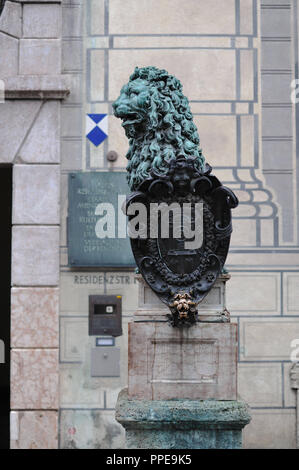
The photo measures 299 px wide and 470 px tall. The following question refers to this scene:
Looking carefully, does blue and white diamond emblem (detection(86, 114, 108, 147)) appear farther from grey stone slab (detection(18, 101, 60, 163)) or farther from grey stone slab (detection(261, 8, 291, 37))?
grey stone slab (detection(261, 8, 291, 37))

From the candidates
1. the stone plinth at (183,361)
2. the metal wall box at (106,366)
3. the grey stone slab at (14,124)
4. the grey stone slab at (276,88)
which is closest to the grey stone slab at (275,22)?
the grey stone slab at (276,88)

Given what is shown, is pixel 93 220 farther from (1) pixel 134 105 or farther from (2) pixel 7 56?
(1) pixel 134 105

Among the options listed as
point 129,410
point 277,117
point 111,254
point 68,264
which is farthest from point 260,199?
point 129,410

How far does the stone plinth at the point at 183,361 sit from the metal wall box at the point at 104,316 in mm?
2293

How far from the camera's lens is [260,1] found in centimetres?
699

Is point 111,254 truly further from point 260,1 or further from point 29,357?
point 260,1

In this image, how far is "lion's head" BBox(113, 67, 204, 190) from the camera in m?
4.62

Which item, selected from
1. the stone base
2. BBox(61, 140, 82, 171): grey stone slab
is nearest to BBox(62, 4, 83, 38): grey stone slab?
BBox(61, 140, 82, 171): grey stone slab

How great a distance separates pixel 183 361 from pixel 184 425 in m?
0.41

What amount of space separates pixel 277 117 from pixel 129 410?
373 centimetres

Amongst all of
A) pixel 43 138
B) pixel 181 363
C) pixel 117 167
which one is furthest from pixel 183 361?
pixel 43 138

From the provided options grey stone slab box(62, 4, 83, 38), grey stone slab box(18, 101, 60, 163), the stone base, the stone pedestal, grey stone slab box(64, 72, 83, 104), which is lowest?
the stone base

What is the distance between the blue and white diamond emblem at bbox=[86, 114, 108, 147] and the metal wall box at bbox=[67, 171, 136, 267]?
0.35 meters

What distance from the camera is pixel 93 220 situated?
22.4ft
